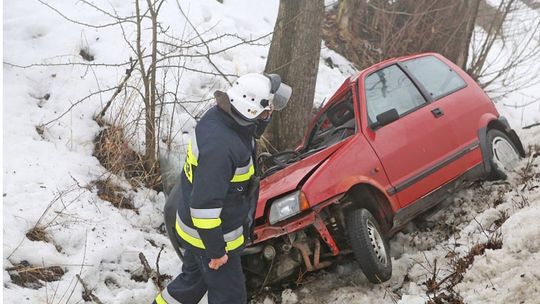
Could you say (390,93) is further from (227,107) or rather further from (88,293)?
(88,293)

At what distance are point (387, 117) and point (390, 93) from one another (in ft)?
1.85

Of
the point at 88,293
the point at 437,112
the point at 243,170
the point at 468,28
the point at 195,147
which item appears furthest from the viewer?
the point at 468,28

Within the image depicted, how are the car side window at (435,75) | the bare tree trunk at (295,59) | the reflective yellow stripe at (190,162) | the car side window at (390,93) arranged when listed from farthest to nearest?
the bare tree trunk at (295,59) < the car side window at (435,75) < the car side window at (390,93) < the reflective yellow stripe at (190,162)

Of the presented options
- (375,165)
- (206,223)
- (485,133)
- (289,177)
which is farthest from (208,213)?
(485,133)

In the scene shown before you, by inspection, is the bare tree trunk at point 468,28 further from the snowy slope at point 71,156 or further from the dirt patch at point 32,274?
the dirt patch at point 32,274

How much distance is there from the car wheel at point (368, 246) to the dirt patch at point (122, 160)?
2.71 metres

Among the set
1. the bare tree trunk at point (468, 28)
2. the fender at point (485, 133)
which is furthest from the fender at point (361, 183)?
the bare tree trunk at point (468, 28)

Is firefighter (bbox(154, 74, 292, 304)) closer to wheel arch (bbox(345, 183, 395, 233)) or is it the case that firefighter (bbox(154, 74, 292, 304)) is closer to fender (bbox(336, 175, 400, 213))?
fender (bbox(336, 175, 400, 213))

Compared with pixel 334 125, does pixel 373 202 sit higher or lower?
lower

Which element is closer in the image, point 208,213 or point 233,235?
point 208,213

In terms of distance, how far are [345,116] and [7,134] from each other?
3542 mm

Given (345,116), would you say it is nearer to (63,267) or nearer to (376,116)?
(376,116)

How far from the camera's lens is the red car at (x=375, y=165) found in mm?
4387

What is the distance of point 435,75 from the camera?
5895mm
